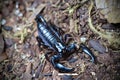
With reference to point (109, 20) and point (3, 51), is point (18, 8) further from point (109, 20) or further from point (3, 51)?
point (109, 20)

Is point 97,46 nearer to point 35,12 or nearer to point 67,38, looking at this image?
point 67,38

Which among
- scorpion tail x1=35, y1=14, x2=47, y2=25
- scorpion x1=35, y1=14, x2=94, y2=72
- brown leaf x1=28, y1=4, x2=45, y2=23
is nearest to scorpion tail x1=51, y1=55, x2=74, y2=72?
scorpion x1=35, y1=14, x2=94, y2=72

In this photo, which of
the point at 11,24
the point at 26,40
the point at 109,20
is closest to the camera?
the point at 109,20

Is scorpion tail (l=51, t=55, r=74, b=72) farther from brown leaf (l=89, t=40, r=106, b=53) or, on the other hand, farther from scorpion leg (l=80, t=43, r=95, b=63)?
brown leaf (l=89, t=40, r=106, b=53)

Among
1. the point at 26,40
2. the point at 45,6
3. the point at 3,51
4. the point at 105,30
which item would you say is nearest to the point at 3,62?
the point at 3,51

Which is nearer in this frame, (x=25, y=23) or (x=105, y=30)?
(x=105, y=30)

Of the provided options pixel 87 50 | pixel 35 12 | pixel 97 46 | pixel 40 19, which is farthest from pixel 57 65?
pixel 35 12
